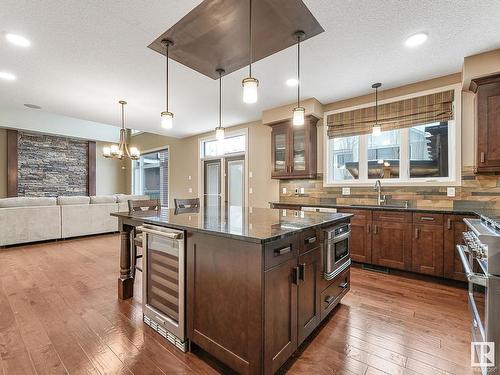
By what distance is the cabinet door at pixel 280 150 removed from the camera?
181 inches

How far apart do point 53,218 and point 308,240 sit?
18.3 feet

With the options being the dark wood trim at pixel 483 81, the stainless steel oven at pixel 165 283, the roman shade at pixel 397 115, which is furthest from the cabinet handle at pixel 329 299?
the dark wood trim at pixel 483 81

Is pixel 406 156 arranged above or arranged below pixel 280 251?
above

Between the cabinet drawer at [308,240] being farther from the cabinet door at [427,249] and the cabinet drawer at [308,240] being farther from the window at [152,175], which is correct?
the window at [152,175]

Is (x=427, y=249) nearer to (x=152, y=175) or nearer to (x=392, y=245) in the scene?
(x=392, y=245)

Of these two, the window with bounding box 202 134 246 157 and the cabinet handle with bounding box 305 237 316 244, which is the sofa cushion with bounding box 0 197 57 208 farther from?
the cabinet handle with bounding box 305 237 316 244

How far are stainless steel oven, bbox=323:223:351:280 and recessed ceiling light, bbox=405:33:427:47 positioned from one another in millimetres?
2027

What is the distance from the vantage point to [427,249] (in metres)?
3.01

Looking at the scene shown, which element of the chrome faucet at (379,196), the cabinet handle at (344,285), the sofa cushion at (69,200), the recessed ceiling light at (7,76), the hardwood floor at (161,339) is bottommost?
the hardwood floor at (161,339)

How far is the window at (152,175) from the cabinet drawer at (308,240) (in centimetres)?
677

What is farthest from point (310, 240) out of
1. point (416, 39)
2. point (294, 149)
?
point (294, 149)

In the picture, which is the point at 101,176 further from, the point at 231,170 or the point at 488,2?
the point at 488,2

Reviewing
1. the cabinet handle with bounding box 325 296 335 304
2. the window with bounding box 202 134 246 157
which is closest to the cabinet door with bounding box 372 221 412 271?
the cabinet handle with bounding box 325 296 335 304

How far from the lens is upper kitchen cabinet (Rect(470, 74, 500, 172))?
2781mm
